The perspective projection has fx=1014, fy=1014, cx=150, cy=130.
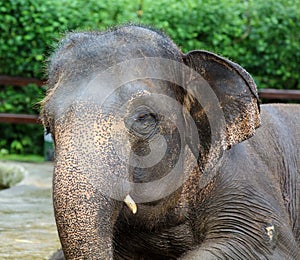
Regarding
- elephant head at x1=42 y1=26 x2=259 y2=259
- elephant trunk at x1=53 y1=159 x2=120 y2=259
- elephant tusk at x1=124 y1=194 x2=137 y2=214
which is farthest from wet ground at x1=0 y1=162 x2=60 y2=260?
elephant trunk at x1=53 y1=159 x2=120 y2=259

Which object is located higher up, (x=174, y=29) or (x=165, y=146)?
(x=165, y=146)

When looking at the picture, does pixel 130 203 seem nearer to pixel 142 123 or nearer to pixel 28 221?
pixel 142 123

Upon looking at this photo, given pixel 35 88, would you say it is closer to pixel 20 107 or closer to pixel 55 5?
pixel 20 107

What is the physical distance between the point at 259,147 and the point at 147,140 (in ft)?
3.39

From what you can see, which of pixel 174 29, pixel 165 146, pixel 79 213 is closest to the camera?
pixel 79 213

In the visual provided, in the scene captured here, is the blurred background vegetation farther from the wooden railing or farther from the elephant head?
the elephant head

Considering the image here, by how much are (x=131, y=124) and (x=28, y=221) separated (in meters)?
3.26

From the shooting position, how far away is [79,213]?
3.78 meters

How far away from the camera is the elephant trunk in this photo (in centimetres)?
378

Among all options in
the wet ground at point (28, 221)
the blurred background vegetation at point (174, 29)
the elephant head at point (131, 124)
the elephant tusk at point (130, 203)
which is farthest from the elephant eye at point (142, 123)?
the blurred background vegetation at point (174, 29)

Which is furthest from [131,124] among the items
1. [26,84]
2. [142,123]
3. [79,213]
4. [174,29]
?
[26,84]

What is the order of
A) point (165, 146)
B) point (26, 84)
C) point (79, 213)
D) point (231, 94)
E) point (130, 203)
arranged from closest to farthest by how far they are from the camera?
point (79, 213) → point (130, 203) → point (165, 146) → point (231, 94) → point (26, 84)

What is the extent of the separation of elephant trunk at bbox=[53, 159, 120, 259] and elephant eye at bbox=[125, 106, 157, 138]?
0.43 meters

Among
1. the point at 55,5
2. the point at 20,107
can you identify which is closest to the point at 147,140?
the point at 55,5
